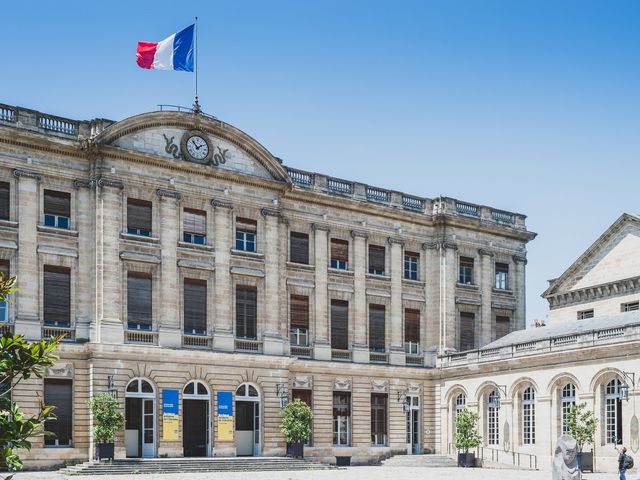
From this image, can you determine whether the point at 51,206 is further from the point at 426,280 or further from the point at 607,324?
the point at 607,324

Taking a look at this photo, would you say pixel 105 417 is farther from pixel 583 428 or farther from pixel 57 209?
pixel 583 428

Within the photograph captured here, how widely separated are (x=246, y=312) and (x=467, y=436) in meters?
10.8

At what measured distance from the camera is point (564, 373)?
37.1 m

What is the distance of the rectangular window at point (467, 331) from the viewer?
45.5 m

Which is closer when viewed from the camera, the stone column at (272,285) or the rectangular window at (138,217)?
the rectangular window at (138,217)

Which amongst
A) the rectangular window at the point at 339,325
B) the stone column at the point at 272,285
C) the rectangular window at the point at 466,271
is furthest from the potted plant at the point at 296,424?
the rectangular window at the point at 466,271

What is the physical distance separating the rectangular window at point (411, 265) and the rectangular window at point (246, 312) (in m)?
8.92

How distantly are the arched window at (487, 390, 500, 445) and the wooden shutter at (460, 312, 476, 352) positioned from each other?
4.40 meters

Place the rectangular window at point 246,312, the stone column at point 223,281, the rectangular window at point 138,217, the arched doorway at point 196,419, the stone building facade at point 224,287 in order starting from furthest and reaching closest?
the rectangular window at point 246,312
the stone column at point 223,281
the arched doorway at point 196,419
the rectangular window at point 138,217
the stone building facade at point 224,287

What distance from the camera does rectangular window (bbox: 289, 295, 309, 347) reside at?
1603 inches

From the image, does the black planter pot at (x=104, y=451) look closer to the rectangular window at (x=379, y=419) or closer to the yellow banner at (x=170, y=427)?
the yellow banner at (x=170, y=427)

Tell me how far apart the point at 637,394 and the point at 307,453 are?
44.9 feet

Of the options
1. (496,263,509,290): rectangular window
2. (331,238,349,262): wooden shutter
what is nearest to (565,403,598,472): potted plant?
(331,238,349,262): wooden shutter

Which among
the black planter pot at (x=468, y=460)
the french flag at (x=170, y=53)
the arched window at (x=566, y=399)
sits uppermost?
the french flag at (x=170, y=53)
